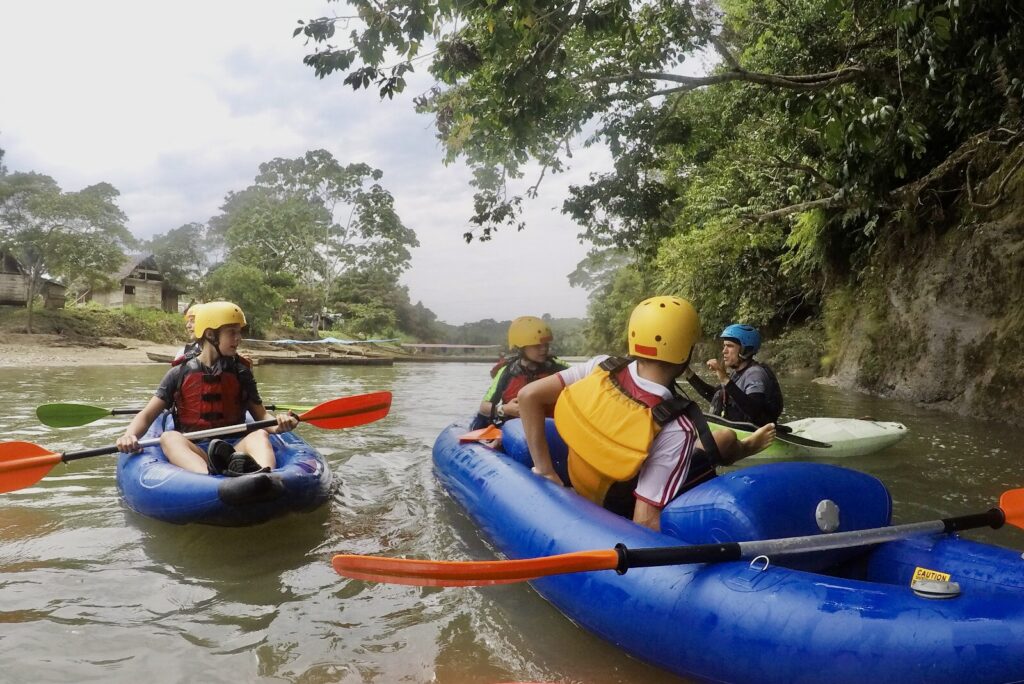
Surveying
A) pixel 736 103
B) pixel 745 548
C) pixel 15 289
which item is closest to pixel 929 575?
pixel 745 548

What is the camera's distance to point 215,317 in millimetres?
4027

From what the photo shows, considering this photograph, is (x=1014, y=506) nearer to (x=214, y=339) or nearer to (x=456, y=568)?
(x=456, y=568)

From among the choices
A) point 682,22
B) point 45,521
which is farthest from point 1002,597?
point 682,22

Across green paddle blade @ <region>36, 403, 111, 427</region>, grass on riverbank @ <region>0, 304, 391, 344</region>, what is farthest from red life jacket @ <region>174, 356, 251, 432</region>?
grass on riverbank @ <region>0, 304, 391, 344</region>

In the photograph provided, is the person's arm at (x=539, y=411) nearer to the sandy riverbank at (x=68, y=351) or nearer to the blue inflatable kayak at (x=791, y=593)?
the blue inflatable kayak at (x=791, y=593)

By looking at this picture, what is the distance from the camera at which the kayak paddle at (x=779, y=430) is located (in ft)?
14.3

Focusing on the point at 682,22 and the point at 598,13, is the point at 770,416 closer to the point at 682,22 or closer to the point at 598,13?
the point at 598,13

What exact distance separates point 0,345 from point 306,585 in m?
19.7

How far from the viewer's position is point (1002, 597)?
1798mm

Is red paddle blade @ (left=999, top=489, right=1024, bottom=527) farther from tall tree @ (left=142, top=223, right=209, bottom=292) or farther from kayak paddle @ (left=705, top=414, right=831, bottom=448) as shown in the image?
tall tree @ (left=142, top=223, right=209, bottom=292)

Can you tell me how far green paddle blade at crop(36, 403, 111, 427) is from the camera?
205 inches

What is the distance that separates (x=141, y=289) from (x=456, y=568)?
1182 inches

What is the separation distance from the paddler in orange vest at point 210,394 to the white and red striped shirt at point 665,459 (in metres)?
2.27

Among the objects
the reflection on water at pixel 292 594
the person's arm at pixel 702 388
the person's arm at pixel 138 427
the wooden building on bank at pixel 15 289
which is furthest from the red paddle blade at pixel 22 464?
the wooden building on bank at pixel 15 289
